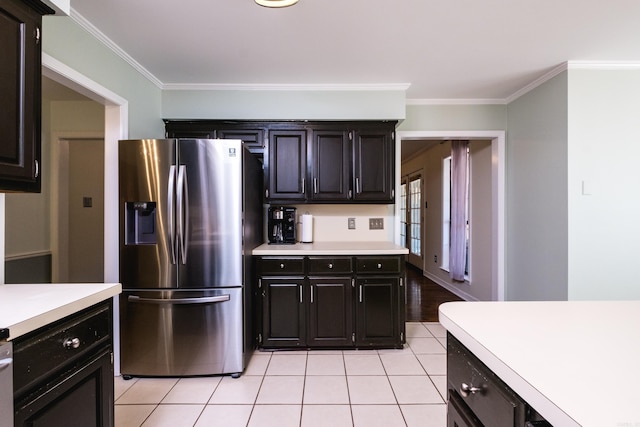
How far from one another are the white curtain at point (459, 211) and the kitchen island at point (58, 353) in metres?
4.41

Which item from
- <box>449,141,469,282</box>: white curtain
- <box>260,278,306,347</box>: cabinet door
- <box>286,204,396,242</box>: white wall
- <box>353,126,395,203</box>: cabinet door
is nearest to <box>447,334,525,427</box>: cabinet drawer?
<box>260,278,306,347</box>: cabinet door

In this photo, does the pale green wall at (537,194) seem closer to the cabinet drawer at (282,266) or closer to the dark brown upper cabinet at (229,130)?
the cabinet drawer at (282,266)

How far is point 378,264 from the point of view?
2.82 m

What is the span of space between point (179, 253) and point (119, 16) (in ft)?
5.26

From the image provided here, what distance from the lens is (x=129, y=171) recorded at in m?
2.32

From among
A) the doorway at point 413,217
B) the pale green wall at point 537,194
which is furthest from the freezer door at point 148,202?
the doorway at point 413,217

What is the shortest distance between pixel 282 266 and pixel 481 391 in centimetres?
209

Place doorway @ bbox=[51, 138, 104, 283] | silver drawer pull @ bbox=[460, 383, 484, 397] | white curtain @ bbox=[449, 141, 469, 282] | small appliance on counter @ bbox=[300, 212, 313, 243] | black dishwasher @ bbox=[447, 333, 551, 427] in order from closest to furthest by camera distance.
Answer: black dishwasher @ bbox=[447, 333, 551, 427] → silver drawer pull @ bbox=[460, 383, 484, 397] → small appliance on counter @ bbox=[300, 212, 313, 243] → doorway @ bbox=[51, 138, 104, 283] → white curtain @ bbox=[449, 141, 469, 282]

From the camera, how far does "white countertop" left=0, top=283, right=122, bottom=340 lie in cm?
95

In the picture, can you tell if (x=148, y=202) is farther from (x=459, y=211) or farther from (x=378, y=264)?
(x=459, y=211)

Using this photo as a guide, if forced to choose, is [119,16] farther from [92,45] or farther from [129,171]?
[129,171]

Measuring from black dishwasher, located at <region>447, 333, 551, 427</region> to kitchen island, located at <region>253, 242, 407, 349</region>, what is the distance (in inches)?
67.5

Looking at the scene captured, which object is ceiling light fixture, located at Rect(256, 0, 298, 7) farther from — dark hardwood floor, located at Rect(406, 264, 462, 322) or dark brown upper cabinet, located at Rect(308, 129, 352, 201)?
dark hardwood floor, located at Rect(406, 264, 462, 322)

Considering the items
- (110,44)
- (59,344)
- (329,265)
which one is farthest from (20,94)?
(329,265)
